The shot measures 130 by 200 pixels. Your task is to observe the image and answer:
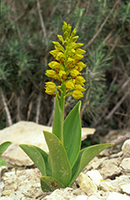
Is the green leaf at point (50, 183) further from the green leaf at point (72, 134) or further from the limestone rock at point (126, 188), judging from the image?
the limestone rock at point (126, 188)

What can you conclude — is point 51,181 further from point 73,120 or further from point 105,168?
point 105,168

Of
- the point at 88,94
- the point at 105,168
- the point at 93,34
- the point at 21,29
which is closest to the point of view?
the point at 105,168

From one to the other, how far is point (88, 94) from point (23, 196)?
1218mm

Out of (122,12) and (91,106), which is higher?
(122,12)

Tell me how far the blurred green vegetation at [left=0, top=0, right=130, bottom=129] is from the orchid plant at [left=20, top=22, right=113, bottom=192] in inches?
35.7

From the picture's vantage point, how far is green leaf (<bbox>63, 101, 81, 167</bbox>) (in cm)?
131

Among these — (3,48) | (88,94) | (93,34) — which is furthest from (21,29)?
(88,94)

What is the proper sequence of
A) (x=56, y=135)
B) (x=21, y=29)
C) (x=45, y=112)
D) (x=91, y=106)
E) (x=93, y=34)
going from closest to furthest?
(x=56, y=135) → (x=91, y=106) → (x=93, y=34) → (x=45, y=112) → (x=21, y=29)

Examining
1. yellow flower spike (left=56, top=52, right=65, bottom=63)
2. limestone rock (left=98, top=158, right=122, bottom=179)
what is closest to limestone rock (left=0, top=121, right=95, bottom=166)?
limestone rock (left=98, top=158, right=122, bottom=179)

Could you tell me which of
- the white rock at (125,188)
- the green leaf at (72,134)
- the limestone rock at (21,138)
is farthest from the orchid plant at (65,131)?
the limestone rock at (21,138)

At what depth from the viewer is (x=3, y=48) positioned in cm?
268

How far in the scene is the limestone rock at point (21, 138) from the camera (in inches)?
80.0

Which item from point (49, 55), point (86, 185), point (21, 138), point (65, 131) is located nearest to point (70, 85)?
point (65, 131)

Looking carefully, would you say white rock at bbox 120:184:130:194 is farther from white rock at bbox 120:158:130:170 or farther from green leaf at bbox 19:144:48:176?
green leaf at bbox 19:144:48:176
